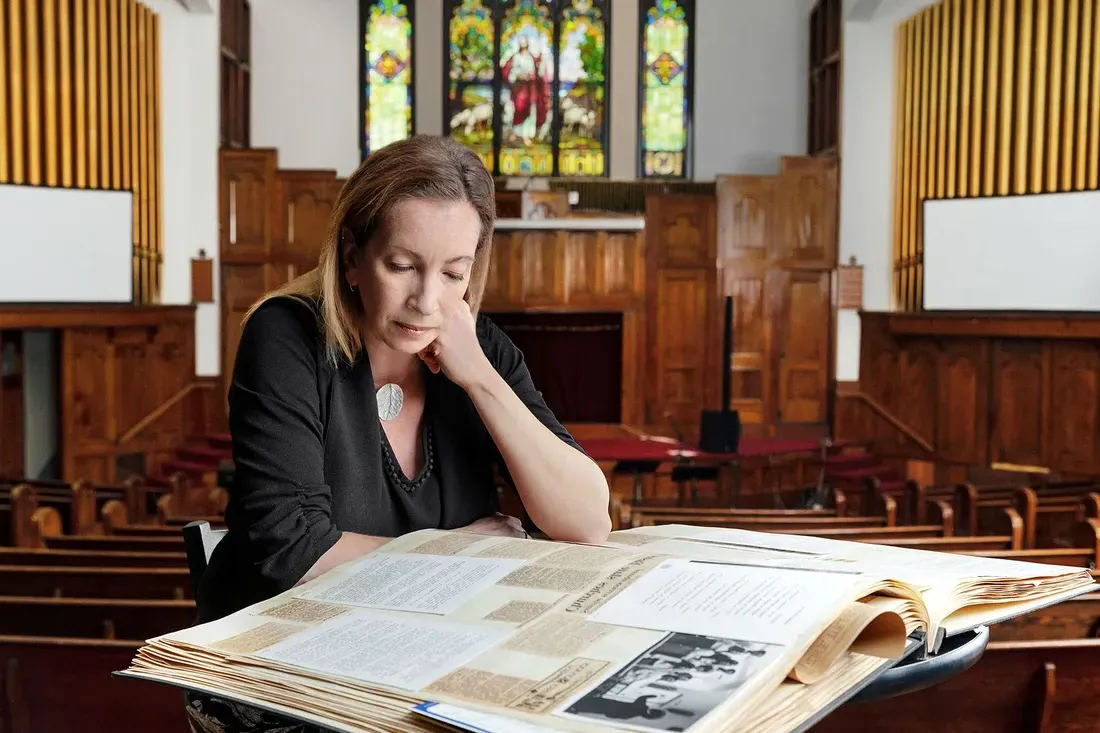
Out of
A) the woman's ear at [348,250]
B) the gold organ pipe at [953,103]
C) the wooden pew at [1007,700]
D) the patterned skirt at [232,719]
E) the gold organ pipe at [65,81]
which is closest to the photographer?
the patterned skirt at [232,719]

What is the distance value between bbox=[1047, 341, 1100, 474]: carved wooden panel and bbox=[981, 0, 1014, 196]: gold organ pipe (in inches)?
63.4

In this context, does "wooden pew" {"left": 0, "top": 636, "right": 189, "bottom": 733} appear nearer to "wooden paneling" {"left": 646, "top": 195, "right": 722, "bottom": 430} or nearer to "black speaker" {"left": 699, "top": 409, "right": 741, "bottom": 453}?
"black speaker" {"left": 699, "top": 409, "right": 741, "bottom": 453}

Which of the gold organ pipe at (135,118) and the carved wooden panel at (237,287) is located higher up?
the gold organ pipe at (135,118)

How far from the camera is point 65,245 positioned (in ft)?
29.1

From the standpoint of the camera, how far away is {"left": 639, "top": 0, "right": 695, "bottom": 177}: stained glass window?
12820mm

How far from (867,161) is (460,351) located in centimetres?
991

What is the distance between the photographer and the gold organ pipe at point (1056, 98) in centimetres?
872

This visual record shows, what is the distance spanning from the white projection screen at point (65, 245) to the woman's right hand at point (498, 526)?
755 centimetres

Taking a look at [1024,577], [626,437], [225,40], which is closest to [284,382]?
[1024,577]

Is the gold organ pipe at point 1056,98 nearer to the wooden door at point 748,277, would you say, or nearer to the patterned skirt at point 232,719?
the wooden door at point 748,277

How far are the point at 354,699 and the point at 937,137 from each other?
397 inches

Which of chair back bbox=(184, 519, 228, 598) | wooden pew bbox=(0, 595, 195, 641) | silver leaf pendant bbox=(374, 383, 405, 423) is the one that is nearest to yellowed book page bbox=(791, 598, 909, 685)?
silver leaf pendant bbox=(374, 383, 405, 423)

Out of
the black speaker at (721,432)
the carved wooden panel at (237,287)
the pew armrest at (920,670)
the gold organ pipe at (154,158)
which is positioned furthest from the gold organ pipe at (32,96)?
the pew armrest at (920,670)

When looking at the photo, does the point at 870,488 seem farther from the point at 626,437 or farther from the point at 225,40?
the point at 225,40
